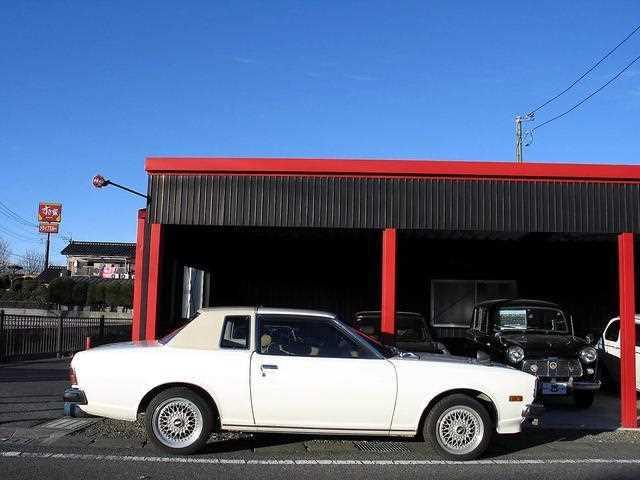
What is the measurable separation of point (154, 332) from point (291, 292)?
8.68 metres

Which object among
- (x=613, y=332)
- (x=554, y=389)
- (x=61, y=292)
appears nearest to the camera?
(x=554, y=389)

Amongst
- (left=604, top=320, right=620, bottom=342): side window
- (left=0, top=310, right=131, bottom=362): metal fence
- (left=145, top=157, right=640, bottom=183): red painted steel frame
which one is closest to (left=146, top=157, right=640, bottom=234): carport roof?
(left=145, top=157, right=640, bottom=183): red painted steel frame

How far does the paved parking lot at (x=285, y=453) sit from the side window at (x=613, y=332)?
4259 millimetres

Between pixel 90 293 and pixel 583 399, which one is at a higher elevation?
pixel 90 293

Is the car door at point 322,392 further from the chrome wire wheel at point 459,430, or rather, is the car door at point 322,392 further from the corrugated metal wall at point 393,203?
the corrugated metal wall at point 393,203

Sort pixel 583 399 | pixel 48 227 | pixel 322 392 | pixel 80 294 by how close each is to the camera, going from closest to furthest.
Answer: pixel 322 392 < pixel 583 399 < pixel 80 294 < pixel 48 227

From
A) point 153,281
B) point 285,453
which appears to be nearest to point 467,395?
point 285,453

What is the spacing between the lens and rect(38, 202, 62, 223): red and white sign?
210 feet

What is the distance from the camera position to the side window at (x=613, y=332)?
13.2 meters

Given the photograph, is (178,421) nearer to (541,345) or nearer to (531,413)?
(531,413)

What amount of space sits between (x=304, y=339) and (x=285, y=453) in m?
1.25

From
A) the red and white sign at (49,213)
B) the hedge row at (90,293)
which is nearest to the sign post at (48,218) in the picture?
the red and white sign at (49,213)

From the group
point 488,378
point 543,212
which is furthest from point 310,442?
point 543,212

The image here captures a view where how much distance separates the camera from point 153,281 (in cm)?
941
